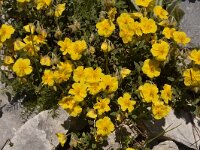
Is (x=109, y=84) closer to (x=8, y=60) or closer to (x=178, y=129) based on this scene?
(x=178, y=129)

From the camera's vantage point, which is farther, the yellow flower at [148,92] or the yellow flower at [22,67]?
the yellow flower at [22,67]

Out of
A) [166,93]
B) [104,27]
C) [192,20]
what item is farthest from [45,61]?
[192,20]

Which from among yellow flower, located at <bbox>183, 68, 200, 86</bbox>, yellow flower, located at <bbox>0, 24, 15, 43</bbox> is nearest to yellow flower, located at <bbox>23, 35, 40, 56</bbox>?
yellow flower, located at <bbox>0, 24, 15, 43</bbox>

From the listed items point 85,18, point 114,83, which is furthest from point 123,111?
point 85,18

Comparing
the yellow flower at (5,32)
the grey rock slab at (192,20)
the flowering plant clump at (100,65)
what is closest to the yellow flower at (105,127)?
the flowering plant clump at (100,65)

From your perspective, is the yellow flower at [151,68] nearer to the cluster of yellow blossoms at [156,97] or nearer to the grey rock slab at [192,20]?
the cluster of yellow blossoms at [156,97]

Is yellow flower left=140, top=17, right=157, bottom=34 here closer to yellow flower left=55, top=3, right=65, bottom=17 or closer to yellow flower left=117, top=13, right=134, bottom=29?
yellow flower left=117, top=13, right=134, bottom=29
